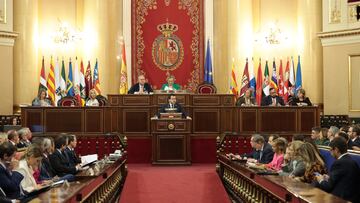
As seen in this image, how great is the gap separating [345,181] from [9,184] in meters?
3.56

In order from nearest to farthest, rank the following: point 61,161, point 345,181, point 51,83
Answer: point 345,181 → point 61,161 → point 51,83

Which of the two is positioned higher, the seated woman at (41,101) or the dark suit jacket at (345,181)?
the seated woman at (41,101)

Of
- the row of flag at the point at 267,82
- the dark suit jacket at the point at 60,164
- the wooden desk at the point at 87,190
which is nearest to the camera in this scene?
the wooden desk at the point at 87,190

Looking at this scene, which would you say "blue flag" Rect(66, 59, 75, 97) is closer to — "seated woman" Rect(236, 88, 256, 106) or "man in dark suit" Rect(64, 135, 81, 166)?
"seated woman" Rect(236, 88, 256, 106)

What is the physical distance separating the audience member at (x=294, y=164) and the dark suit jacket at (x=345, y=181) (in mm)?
1271

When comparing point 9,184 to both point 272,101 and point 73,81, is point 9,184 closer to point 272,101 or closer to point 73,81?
point 272,101

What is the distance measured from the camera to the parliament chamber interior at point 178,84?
12.3 meters

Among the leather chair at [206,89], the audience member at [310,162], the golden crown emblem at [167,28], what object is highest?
the golden crown emblem at [167,28]

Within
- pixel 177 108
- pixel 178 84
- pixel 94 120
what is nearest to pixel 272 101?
pixel 177 108

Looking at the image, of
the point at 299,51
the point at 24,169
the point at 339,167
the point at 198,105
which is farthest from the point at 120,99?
the point at 339,167

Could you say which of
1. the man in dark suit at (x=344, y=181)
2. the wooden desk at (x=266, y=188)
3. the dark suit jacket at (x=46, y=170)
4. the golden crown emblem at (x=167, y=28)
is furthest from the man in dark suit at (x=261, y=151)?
the golden crown emblem at (x=167, y=28)

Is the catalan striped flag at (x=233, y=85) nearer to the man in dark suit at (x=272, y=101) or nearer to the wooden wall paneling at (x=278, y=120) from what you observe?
the man in dark suit at (x=272, y=101)

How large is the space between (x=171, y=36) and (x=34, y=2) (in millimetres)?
4879

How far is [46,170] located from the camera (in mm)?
8672
